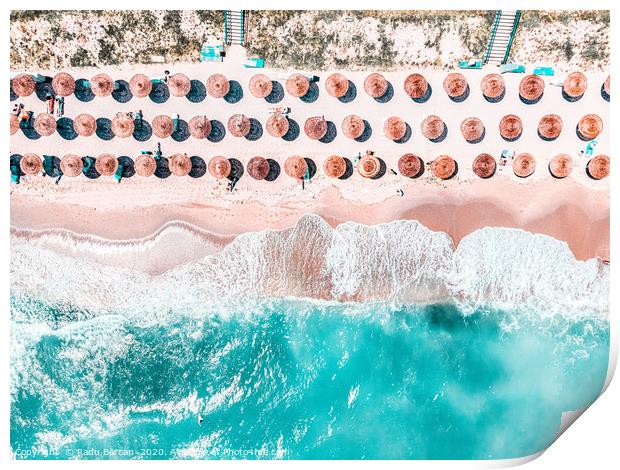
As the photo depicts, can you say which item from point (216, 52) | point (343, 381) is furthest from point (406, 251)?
point (216, 52)

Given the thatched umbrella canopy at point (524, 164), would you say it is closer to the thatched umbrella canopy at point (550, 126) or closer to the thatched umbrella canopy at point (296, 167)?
the thatched umbrella canopy at point (550, 126)

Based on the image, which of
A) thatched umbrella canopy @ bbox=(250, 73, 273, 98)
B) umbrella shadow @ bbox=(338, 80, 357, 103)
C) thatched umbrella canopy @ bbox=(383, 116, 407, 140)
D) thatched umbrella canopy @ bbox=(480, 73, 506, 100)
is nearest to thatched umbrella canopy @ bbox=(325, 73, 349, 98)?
umbrella shadow @ bbox=(338, 80, 357, 103)

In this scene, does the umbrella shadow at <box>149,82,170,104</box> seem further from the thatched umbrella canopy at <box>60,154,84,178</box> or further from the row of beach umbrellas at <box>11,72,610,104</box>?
the thatched umbrella canopy at <box>60,154,84,178</box>

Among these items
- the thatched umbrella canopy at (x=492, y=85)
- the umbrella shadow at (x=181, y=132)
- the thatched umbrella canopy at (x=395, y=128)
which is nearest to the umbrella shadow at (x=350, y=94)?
the thatched umbrella canopy at (x=395, y=128)

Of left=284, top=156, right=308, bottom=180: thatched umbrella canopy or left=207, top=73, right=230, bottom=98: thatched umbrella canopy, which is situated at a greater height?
left=207, top=73, right=230, bottom=98: thatched umbrella canopy

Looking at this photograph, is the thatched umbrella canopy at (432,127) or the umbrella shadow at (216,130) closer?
the thatched umbrella canopy at (432,127)

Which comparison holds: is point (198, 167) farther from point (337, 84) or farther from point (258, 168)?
point (337, 84)
